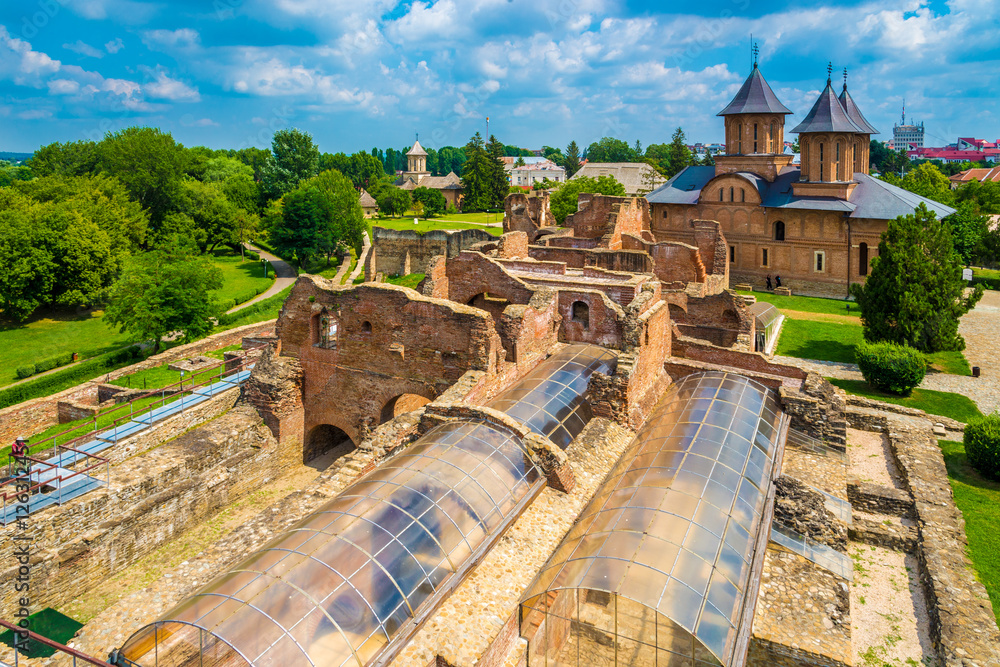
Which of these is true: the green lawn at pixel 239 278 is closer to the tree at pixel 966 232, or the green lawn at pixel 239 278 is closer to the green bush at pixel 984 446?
the green bush at pixel 984 446

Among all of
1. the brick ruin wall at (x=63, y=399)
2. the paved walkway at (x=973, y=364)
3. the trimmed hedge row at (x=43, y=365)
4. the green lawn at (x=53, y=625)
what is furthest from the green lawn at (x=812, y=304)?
the trimmed hedge row at (x=43, y=365)

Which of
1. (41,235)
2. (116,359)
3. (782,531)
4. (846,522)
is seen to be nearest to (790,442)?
(846,522)

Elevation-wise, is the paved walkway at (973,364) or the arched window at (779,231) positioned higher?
the arched window at (779,231)

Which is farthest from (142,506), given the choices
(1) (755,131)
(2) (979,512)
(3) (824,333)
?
(1) (755,131)

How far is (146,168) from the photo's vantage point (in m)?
75.7

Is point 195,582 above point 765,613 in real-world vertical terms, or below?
above

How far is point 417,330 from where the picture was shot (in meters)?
20.0

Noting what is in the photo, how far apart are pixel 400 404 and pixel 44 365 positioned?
2636 centimetres

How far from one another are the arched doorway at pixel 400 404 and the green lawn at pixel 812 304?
30.0 meters

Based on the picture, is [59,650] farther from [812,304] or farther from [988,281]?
[988,281]

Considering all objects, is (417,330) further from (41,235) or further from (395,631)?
(41,235)

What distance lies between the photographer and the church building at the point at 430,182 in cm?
9906

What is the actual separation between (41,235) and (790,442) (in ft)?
164

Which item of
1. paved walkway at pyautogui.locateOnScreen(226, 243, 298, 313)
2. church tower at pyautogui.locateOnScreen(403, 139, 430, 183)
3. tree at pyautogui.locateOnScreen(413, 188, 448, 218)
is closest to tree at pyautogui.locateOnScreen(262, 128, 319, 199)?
paved walkway at pyautogui.locateOnScreen(226, 243, 298, 313)
